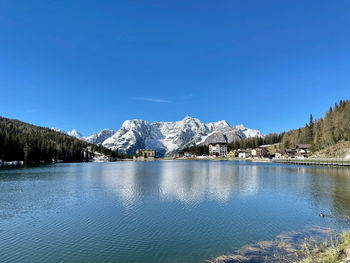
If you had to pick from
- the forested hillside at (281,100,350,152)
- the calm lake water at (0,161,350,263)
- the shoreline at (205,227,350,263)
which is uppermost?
the forested hillside at (281,100,350,152)

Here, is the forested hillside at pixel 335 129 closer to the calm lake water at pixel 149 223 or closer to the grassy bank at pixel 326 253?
the calm lake water at pixel 149 223

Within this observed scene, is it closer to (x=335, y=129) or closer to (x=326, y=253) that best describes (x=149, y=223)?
(x=326, y=253)

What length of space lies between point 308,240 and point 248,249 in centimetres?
626

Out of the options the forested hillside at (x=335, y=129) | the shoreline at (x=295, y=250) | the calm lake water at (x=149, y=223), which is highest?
the forested hillside at (x=335, y=129)

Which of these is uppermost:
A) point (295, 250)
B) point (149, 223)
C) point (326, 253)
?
point (326, 253)

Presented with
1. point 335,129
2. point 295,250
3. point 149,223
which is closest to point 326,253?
→ point 295,250

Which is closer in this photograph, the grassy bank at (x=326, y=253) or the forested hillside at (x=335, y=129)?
the grassy bank at (x=326, y=253)

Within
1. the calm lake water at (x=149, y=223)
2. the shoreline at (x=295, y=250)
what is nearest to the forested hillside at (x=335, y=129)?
the calm lake water at (x=149, y=223)

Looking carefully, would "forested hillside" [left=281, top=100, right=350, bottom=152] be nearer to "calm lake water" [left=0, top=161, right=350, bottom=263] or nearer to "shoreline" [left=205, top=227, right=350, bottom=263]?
"calm lake water" [left=0, top=161, right=350, bottom=263]

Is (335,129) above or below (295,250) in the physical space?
above

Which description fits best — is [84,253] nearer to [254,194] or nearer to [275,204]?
[275,204]

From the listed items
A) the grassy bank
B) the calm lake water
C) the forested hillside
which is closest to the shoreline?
the grassy bank

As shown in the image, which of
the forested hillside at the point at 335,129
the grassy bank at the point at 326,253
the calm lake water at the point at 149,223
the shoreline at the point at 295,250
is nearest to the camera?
the grassy bank at the point at 326,253

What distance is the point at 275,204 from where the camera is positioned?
37.3 meters
